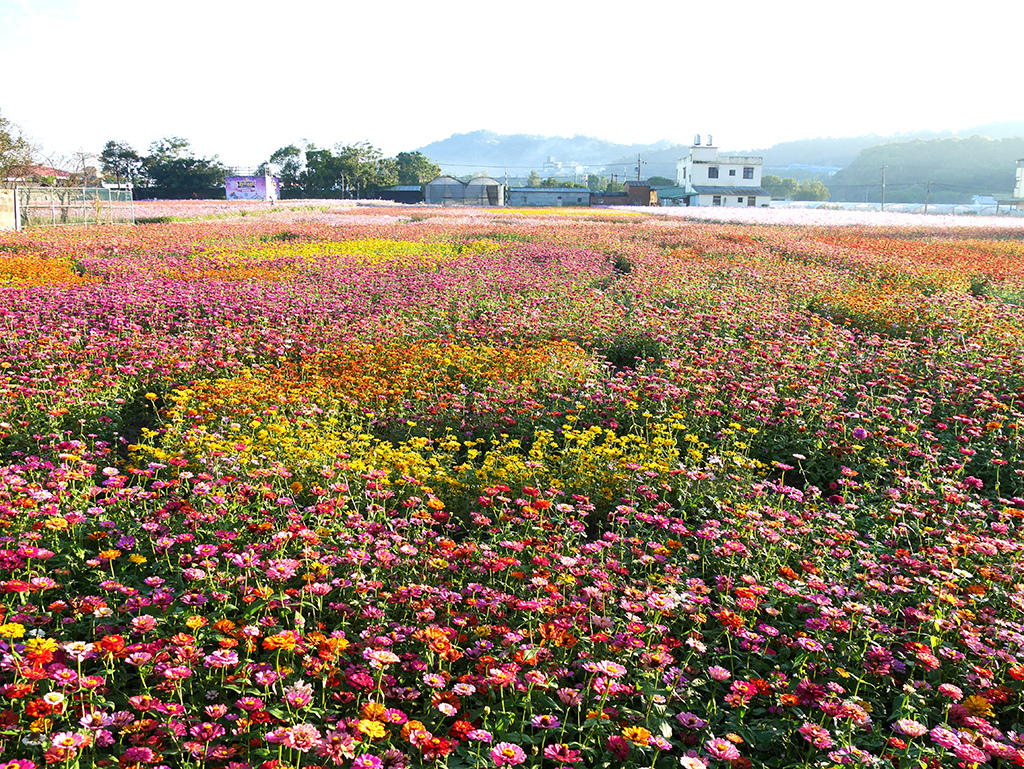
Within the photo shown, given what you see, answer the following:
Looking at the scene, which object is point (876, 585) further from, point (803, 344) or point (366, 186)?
point (366, 186)

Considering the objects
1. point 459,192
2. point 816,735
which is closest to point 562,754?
point 816,735

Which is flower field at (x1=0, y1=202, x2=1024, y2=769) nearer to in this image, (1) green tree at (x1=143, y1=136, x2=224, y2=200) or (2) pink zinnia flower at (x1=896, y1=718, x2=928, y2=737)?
(2) pink zinnia flower at (x1=896, y1=718, x2=928, y2=737)

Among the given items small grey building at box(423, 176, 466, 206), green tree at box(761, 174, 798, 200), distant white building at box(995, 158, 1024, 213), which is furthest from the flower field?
green tree at box(761, 174, 798, 200)

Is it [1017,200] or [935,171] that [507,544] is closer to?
[1017,200]

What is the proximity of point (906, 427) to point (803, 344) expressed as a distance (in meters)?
2.28

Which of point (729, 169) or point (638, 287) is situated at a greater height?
point (729, 169)

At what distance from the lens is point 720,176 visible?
264 ft

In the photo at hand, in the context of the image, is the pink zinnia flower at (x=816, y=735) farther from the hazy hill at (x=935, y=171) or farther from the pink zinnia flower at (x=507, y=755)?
the hazy hill at (x=935, y=171)

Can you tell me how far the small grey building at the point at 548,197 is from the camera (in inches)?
3280

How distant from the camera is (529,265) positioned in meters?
13.4

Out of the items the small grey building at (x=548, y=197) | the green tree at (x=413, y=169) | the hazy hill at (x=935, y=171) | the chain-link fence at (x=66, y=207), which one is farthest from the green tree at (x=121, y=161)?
the hazy hill at (x=935, y=171)

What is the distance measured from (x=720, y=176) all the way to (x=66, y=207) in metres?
70.7

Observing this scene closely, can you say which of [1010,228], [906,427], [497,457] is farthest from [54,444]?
[1010,228]

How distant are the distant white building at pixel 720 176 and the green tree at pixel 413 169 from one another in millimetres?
33850
